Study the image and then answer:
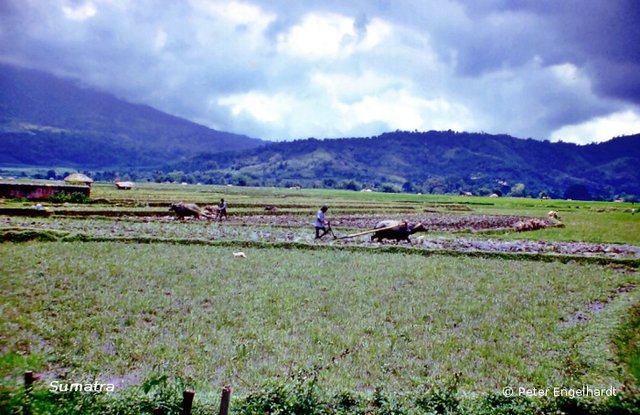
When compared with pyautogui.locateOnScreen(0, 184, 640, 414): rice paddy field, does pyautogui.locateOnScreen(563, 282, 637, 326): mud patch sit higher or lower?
lower

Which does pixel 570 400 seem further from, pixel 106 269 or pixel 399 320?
pixel 106 269

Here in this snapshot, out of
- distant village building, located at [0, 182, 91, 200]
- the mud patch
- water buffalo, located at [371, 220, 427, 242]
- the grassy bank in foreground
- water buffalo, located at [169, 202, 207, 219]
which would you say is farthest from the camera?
→ distant village building, located at [0, 182, 91, 200]

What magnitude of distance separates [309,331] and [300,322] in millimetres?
610

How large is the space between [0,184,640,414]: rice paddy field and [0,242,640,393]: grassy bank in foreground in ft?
0.15

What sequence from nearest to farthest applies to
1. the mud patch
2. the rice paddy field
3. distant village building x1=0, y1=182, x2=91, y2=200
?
the rice paddy field < the mud patch < distant village building x1=0, y1=182, x2=91, y2=200

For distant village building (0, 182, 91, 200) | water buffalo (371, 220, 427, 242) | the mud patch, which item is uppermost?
distant village building (0, 182, 91, 200)

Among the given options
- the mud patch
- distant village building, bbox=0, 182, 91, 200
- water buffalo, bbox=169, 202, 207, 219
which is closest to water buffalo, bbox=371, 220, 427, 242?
the mud patch

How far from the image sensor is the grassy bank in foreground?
7.04m

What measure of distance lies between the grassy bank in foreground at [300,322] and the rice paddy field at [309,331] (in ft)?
0.15

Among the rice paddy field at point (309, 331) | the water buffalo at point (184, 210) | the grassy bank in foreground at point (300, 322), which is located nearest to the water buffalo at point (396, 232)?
the rice paddy field at point (309, 331)

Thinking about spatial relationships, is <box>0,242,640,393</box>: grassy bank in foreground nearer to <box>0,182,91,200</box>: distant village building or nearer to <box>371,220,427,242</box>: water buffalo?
<box>371,220,427,242</box>: water buffalo

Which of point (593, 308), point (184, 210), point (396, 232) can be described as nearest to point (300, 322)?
point (593, 308)

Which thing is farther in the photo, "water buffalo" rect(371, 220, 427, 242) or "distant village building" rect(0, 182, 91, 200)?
"distant village building" rect(0, 182, 91, 200)

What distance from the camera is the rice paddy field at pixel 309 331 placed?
551cm
